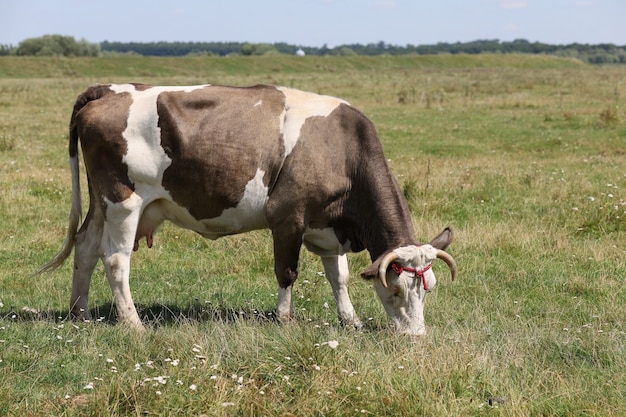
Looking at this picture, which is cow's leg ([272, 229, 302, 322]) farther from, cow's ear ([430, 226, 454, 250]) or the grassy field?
cow's ear ([430, 226, 454, 250])

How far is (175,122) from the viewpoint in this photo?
6.97 metres

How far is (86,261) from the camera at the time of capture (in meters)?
7.46

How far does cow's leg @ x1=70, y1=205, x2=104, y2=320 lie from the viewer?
7.45 metres

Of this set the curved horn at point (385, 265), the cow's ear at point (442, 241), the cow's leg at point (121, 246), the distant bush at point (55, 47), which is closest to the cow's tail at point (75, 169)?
the cow's leg at point (121, 246)

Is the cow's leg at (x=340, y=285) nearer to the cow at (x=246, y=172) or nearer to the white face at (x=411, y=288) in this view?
the cow at (x=246, y=172)

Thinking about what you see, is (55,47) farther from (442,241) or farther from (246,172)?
(442,241)

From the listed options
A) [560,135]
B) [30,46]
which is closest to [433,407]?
[560,135]

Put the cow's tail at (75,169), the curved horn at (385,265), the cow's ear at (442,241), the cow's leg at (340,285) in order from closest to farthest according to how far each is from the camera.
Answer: the curved horn at (385,265) < the cow's ear at (442,241) < the cow's leg at (340,285) < the cow's tail at (75,169)

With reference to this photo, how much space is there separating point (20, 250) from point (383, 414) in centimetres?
627

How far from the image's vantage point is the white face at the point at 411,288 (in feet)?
20.7

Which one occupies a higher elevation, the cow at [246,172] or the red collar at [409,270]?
the cow at [246,172]

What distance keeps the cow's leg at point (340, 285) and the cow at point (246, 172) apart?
21mm

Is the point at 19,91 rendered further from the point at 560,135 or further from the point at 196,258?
the point at 196,258

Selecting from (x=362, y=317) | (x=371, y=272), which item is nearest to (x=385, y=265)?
(x=371, y=272)
